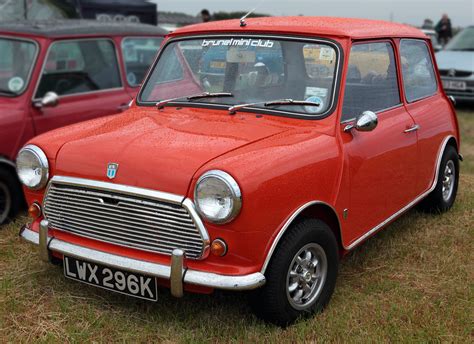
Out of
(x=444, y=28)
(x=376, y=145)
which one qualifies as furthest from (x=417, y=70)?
(x=444, y=28)

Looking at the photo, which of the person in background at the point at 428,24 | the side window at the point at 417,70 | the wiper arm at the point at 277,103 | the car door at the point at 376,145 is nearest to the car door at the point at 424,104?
the side window at the point at 417,70

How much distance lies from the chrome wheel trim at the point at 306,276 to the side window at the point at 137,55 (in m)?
3.28

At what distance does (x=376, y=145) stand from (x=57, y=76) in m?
2.99

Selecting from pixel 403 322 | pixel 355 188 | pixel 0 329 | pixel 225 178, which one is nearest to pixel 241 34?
pixel 355 188

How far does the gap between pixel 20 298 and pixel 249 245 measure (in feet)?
5.16

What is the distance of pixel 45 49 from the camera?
16.9 ft

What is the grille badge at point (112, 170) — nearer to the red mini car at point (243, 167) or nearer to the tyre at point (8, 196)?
the red mini car at point (243, 167)

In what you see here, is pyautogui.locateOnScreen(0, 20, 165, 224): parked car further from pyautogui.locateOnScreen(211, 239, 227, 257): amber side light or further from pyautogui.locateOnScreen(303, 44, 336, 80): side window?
pyautogui.locateOnScreen(211, 239, 227, 257): amber side light

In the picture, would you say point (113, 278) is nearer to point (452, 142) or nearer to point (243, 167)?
point (243, 167)

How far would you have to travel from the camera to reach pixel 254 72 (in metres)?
3.73

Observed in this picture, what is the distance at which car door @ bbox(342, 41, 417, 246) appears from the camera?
3.50 meters

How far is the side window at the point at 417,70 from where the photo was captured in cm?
437

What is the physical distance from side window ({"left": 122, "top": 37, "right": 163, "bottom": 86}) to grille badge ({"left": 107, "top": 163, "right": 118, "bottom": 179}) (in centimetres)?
299

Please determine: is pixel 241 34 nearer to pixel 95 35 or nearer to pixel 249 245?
pixel 249 245
